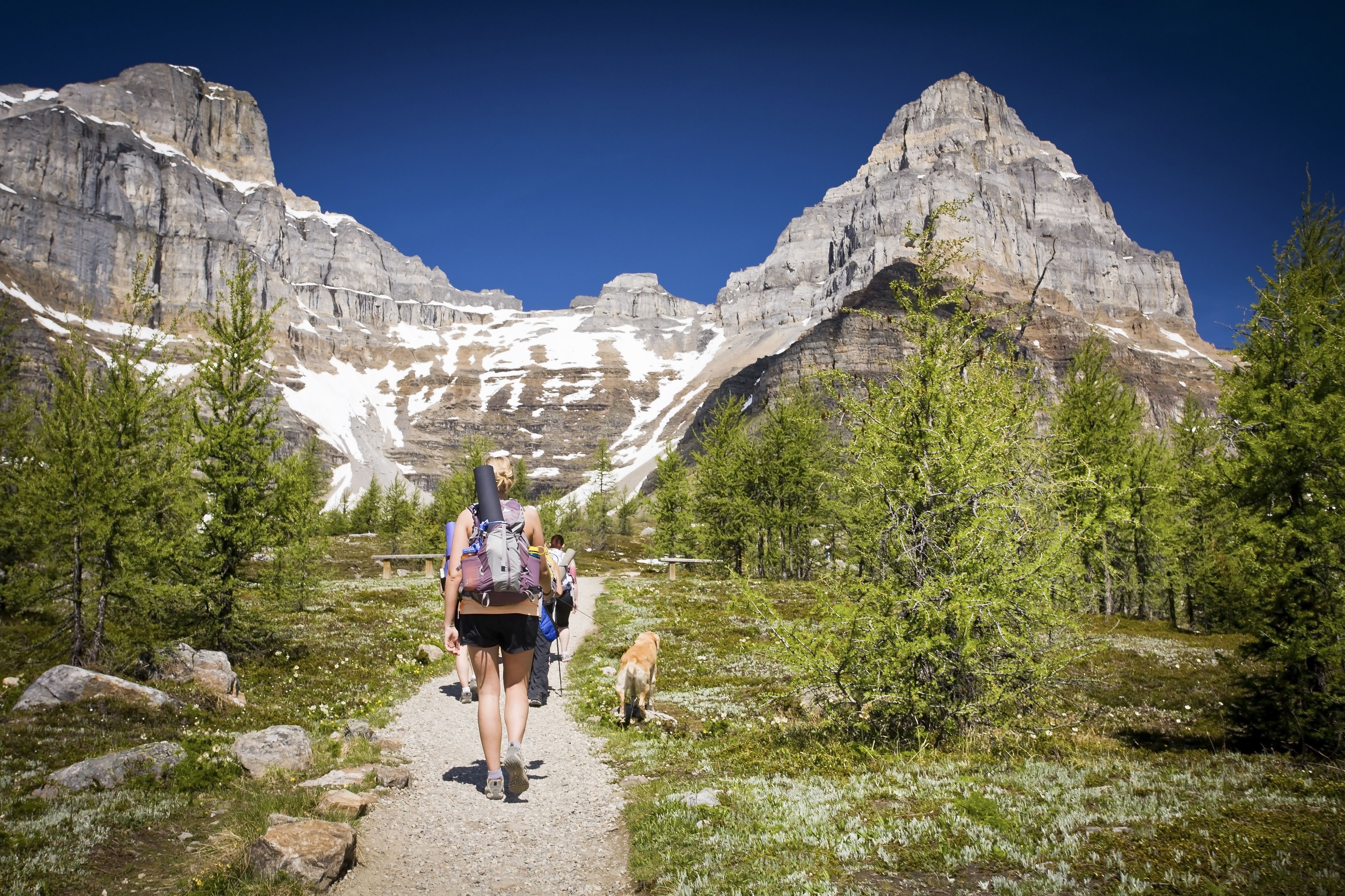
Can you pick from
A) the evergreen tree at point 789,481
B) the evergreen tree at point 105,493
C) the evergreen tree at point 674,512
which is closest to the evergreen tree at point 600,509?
the evergreen tree at point 674,512

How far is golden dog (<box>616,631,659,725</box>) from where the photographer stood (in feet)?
37.9

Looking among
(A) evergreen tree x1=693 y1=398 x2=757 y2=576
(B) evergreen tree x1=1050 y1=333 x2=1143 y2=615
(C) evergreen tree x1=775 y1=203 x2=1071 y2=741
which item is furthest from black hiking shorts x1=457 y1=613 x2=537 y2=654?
(A) evergreen tree x1=693 y1=398 x2=757 y2=576

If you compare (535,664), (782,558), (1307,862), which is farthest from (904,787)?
(782,558)

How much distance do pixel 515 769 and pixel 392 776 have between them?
184cm

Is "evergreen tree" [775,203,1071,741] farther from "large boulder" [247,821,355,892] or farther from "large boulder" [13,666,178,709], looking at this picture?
"large boulder" [13,666,178,709]

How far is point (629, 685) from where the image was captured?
455 inches

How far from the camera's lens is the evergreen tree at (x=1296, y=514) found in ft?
36.8

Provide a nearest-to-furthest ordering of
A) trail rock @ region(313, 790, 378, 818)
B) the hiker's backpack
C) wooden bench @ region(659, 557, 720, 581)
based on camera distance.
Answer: trail rock @ region(313, 790, 378, 818) → the hiker's backpack → wooden bench @ region(659, 557, 720, 581)

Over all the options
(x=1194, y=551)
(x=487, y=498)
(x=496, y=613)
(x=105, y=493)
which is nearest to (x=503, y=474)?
(x=487, y=498)

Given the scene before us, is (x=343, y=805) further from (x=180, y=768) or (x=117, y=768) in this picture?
(x=117, y=768)

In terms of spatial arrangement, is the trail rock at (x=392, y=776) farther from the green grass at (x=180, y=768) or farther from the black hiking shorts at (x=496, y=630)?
the black hiking shorts at (x=496, y=630)

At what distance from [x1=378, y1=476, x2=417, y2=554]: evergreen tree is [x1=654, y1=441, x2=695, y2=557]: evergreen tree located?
69.8 ft

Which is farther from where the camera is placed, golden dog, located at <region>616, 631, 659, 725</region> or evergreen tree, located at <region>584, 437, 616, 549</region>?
evergreen tree, located at <region>584, 437, 616, 549</region>

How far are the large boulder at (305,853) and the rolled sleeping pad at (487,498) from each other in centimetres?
310
